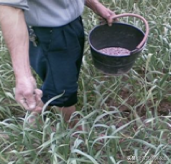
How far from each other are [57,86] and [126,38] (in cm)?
51

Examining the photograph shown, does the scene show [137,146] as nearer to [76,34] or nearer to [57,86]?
[57,86]

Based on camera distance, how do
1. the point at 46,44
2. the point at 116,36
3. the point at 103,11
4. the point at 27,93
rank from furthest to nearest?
the point at 116,36
the point at 103,11
the point at 46,44
the point at 27,93

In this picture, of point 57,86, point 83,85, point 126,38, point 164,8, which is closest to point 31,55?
point 57,86

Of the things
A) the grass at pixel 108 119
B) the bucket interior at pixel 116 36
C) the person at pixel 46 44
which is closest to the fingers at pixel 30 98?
the person at pixel 46 44

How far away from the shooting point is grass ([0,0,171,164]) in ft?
5.76

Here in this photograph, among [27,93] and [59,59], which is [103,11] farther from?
[27,93]

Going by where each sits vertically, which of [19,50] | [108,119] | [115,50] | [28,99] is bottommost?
[108,119]

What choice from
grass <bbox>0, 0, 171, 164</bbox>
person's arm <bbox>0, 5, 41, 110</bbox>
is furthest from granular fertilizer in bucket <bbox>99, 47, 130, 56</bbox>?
person's arm <bbox>0, 5, 41, 110</bbox>

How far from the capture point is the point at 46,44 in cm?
176

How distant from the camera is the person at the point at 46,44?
144 cm

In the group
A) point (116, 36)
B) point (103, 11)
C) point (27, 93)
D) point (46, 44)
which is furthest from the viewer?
point (116, 36)

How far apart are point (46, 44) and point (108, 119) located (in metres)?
0.57

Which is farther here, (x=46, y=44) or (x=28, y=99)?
(x=46, y=44)

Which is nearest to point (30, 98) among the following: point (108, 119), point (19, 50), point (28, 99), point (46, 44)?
point (28, 99)
